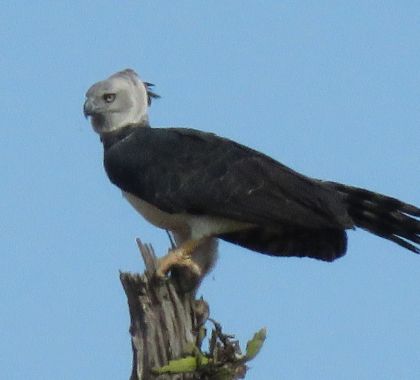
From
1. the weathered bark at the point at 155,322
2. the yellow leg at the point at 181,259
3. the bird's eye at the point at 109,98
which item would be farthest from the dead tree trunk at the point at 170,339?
the bird's eye at the point at 109,98

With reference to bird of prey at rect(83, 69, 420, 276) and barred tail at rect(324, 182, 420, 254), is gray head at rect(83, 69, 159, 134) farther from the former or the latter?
barred tail at rect(324, 182, 420, 254)

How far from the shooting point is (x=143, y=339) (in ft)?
24.3

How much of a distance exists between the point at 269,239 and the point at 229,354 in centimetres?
163

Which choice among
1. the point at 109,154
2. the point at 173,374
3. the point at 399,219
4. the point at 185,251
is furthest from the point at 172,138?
the point at 173,374

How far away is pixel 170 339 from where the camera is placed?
7.40 metres

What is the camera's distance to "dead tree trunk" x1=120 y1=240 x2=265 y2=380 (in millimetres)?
7297

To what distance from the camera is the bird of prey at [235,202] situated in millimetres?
8492

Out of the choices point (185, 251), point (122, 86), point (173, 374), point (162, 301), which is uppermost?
point (122, 86)

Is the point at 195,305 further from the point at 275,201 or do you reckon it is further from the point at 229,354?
the point at 275,201

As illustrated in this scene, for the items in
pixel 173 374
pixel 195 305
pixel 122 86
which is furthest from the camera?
pixel 122 86

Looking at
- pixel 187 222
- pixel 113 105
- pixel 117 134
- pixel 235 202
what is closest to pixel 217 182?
pixel 235 202

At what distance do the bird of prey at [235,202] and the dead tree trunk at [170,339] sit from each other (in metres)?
0.61

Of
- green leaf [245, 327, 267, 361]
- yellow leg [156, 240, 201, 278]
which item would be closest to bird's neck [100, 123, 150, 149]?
yellow leg [156, 240, 201, 278]

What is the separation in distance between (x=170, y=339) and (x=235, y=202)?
153 cm
